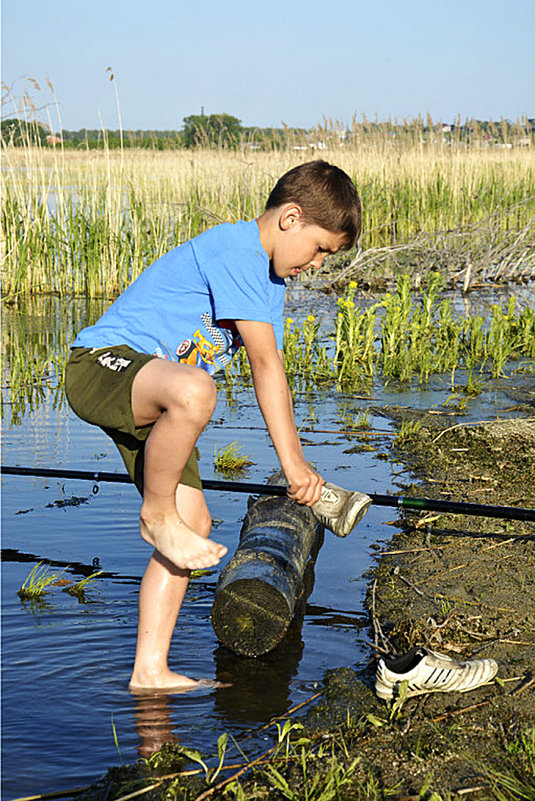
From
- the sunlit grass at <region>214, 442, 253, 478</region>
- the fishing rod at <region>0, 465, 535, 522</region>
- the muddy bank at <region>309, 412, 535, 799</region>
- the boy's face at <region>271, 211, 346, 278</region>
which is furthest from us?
the sunlit grass at <region>214, 442, 253, 478</region>

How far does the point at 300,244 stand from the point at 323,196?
182mm

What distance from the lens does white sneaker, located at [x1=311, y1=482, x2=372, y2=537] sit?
3.54 m

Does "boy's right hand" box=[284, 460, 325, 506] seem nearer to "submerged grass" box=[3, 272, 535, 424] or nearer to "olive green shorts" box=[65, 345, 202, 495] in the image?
"olive green shorts" box=[65, 345, 202, 495]

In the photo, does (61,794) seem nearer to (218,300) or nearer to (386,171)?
(218,300)

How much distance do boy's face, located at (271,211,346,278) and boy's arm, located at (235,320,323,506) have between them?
275 millimetres

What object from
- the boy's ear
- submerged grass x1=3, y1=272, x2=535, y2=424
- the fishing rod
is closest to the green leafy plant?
the fishing rod

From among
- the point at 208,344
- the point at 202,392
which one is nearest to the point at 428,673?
the point at 202,392

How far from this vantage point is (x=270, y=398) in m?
3.09

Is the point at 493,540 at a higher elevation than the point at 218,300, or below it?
below

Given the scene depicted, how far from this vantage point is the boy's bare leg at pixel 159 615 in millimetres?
3162

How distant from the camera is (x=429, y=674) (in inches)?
115

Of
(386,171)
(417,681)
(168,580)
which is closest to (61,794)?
(168,580)

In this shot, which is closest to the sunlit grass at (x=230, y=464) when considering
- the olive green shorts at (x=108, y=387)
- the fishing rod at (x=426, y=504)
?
the fishing rod at (x=426, y=504)

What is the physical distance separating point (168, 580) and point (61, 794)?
82 cm
